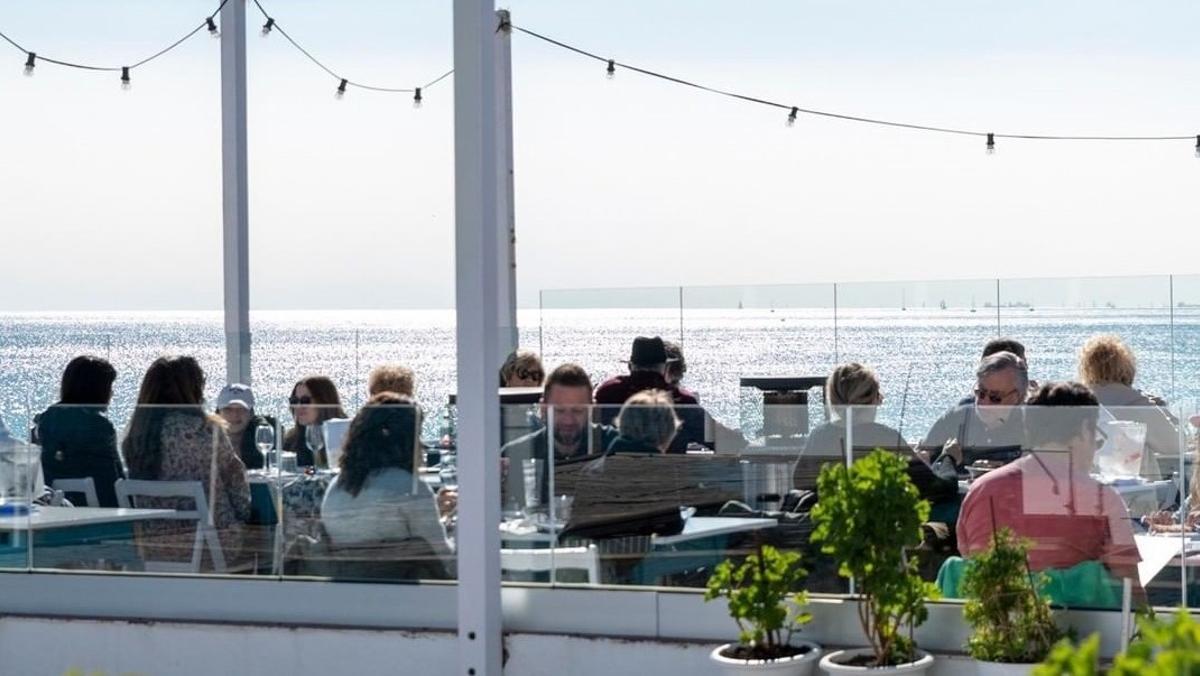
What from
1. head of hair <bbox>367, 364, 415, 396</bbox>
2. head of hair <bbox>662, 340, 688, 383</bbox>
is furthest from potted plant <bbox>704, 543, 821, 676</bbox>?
head of hair <bbox>662, 340, 688, 383</bbox>

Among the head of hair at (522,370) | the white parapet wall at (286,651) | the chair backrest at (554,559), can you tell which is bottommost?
the white parapet wall at (286,651)

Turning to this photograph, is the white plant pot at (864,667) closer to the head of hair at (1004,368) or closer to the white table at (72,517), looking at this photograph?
the white table at (72,517)

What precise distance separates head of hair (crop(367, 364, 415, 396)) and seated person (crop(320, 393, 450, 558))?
7.69 feet

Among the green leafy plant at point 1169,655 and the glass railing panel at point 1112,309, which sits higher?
the glass railing panel at point 1112,309

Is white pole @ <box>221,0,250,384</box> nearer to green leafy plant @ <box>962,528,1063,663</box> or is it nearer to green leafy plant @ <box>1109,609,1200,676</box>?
green leafy plant @ <box>962,528,1063,663</box>

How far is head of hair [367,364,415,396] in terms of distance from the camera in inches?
300

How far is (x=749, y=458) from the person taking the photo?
5.01m

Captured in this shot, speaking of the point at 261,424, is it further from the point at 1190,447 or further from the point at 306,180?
the point at 306,180

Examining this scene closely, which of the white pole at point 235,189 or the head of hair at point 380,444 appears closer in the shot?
the head of hair at point 380,444

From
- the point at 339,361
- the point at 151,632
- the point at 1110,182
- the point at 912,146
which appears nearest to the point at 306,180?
the point at 912,146

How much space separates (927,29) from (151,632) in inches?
1535

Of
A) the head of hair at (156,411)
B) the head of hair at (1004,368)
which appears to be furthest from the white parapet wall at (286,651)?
the head of hair at (1004,368)

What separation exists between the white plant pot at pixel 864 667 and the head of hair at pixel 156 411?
199 cm

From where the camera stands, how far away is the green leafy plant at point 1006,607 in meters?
4.29
